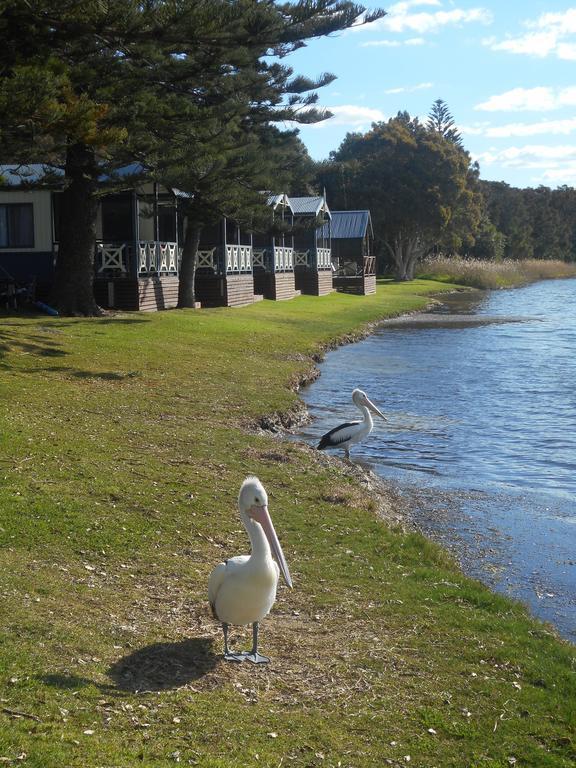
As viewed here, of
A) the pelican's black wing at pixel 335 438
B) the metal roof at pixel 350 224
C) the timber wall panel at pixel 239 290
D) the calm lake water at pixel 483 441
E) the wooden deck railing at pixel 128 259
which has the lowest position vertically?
the calm lake water at pixel 483 441

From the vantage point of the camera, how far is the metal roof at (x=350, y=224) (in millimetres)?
60250

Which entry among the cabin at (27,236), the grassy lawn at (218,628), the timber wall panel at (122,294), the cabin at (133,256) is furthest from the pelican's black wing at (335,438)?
the cabin at (27,236)

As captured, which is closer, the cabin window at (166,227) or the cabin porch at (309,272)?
the cabin window at (166,227)

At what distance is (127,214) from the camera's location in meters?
30.3

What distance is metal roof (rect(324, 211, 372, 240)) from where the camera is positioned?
198ft

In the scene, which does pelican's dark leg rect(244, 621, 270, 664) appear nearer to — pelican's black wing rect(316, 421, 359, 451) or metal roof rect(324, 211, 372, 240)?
pelican's black wing rect(316, 421, 359, 451)

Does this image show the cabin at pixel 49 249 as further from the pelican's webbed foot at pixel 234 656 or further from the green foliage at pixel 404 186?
the green foliage at pixel 404 186

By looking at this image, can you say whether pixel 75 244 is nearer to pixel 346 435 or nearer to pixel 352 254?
pixel 346 435

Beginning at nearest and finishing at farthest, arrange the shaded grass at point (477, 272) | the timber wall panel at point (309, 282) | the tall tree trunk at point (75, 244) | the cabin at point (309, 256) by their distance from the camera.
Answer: the tall tree trunk at point (75, 244) → the cabin at point (309, 256) → the timber wall panel at point (309, 282) → the shaded grass at point (477, 272)

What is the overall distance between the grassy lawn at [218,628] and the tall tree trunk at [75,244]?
34.7 ft

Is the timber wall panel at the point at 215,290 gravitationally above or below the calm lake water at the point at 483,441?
above

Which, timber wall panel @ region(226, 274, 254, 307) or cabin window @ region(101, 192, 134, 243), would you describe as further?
timber wall panel @ region(226, 274, 254, 307)

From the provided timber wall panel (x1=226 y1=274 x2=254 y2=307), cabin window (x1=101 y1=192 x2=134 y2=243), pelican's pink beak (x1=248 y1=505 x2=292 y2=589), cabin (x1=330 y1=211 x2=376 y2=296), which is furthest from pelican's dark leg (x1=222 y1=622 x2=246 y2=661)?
cabin (x1=330 y1=211 x2=376 y2=296)

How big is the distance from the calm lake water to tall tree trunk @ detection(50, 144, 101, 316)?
21.3 feet
